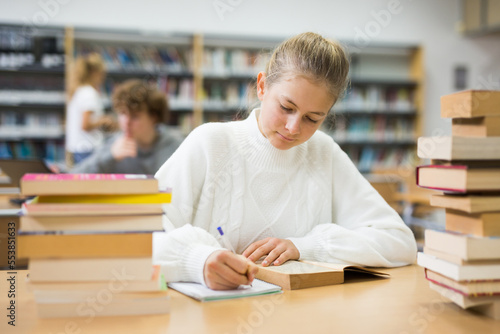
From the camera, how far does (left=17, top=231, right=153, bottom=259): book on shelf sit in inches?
31.2

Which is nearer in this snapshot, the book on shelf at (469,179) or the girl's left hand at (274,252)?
the book on shelf at (469,179)

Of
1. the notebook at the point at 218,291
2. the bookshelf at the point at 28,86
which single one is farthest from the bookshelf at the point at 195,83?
the notebook at the point at 218,291

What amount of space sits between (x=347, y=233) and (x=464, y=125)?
1.59ft

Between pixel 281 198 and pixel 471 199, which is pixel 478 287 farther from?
pixel 281 198

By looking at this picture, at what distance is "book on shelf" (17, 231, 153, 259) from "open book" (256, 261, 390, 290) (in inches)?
12.0

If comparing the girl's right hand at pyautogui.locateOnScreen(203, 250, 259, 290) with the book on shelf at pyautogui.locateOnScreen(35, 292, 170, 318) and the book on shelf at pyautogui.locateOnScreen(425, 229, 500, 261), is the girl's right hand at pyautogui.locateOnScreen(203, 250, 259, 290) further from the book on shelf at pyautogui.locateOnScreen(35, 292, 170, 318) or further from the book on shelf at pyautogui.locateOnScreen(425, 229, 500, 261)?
the book on shelf at pyautogui.locateOnScreen(425, 229, 500, 261)

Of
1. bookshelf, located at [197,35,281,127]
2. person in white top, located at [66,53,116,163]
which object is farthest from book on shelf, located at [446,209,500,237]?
bookshelf, located at [197,35,281,127]

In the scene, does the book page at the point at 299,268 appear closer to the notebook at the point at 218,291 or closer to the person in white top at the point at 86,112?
the notebook at the point at 218,291

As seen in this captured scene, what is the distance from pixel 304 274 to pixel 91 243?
1.38 feet

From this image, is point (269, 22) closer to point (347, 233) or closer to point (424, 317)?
point (347, 233)

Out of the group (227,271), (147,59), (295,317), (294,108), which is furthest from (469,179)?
(147,59)

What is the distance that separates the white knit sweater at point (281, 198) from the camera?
4.17ft

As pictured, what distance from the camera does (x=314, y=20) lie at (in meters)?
6.15

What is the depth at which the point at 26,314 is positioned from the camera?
0.82 meters
